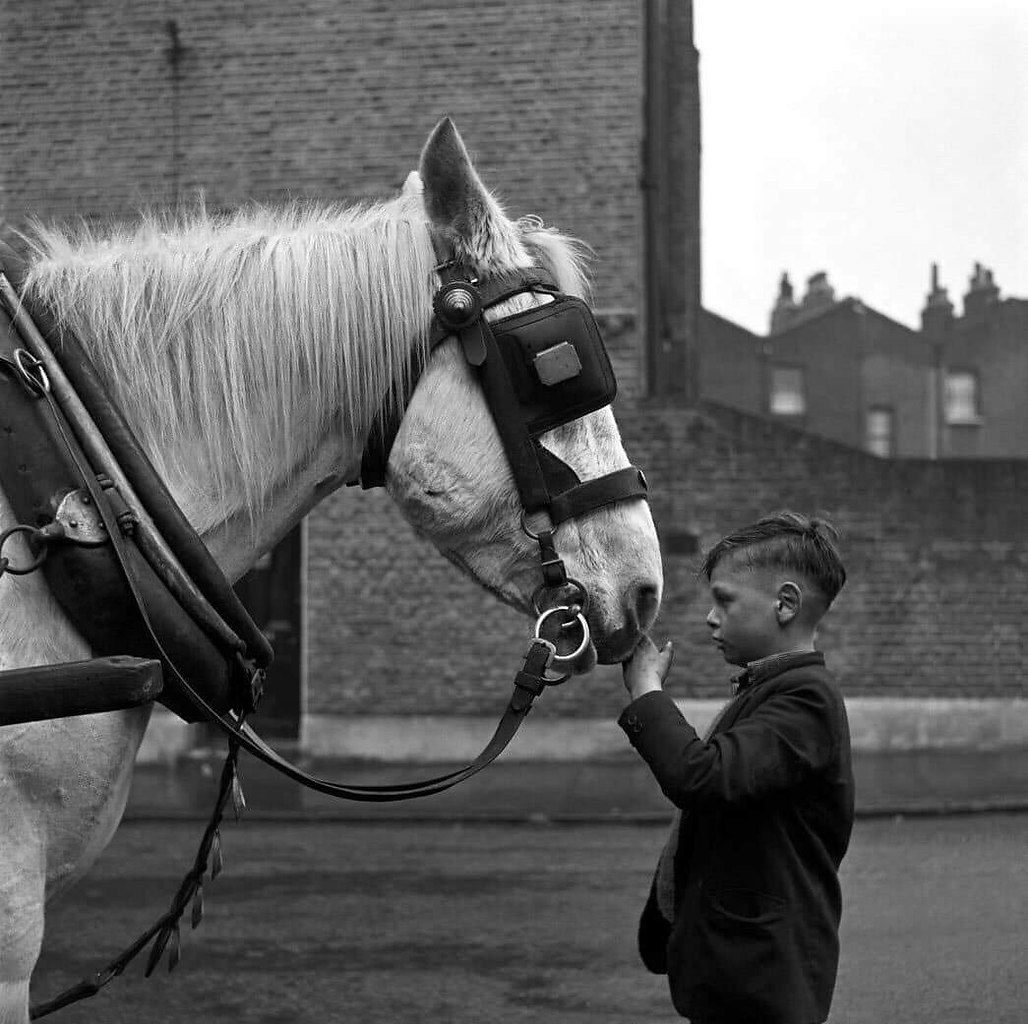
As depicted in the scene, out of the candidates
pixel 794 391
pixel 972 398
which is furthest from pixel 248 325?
pixel 972 398

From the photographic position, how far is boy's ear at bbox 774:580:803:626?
274 centimetres

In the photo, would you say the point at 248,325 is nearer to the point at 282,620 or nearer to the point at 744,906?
the point at 744,906

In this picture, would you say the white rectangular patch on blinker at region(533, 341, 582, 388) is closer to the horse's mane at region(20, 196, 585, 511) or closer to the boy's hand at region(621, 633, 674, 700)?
the horse's mane at region(20, 196, 585, 511)

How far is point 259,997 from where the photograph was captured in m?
5.43

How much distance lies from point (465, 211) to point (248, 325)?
416 mm

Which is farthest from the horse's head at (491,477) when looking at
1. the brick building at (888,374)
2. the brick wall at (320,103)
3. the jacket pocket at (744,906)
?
the brick building at (888,374)

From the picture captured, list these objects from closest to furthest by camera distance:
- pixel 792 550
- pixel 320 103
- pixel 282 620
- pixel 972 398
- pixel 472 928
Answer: pixel 792 550, pixel 472 928, pixel 320 103, pixel 282 620, pixel 972 398

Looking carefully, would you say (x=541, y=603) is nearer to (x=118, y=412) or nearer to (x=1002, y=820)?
Result: (x=118, y=412)

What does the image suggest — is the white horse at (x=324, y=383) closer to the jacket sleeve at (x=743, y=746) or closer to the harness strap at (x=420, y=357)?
the harness strap at (x=420, y=357)

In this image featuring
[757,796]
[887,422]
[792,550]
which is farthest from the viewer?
[887,422]

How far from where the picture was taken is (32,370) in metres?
2.20

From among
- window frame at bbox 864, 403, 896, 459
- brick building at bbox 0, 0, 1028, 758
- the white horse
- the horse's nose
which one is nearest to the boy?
the horse's nose

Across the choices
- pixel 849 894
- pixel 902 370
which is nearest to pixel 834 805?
pixel 849 894

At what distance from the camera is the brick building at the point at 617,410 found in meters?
12.5
